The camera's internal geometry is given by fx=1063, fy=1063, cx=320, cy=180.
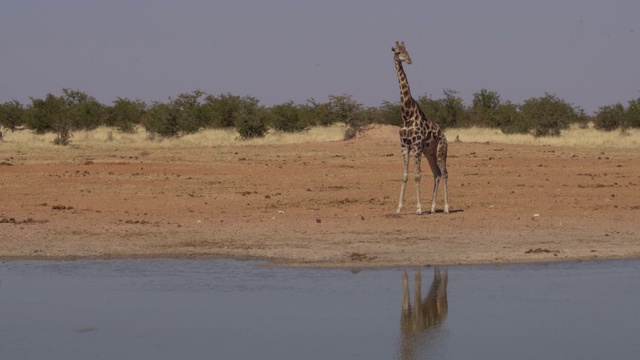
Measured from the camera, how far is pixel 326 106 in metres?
52.5

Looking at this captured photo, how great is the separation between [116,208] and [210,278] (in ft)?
22.7

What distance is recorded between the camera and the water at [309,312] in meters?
7.83

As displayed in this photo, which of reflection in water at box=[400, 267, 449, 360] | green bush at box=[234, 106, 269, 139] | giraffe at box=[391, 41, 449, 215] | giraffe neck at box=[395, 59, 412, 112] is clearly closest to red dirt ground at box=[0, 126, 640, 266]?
giraffe at box=[391, 41, 449, 215]

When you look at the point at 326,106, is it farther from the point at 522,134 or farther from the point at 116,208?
the point at 116,208

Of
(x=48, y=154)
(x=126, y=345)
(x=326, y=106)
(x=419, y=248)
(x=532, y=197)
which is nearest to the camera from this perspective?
(x=126, y=345)

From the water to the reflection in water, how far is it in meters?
0.02

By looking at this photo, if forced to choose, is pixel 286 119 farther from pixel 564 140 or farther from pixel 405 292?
pixel 405 292

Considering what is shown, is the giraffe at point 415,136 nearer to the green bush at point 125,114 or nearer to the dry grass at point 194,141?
the dry grass at point 194,141

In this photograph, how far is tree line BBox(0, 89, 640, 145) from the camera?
1781 inches

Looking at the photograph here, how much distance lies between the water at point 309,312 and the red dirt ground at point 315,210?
2.94 ft

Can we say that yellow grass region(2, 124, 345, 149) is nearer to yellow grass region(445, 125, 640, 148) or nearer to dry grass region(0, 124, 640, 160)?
dry grass region(0, 124, 640, 160)

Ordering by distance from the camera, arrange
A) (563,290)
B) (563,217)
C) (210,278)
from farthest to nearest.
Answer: (563,217) → (210,278) → (563,290)

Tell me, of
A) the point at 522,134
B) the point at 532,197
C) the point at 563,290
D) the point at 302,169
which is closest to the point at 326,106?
the point at 522,134

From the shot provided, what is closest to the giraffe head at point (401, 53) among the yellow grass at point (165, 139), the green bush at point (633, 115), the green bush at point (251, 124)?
the yellow grass at point (165, 139)
